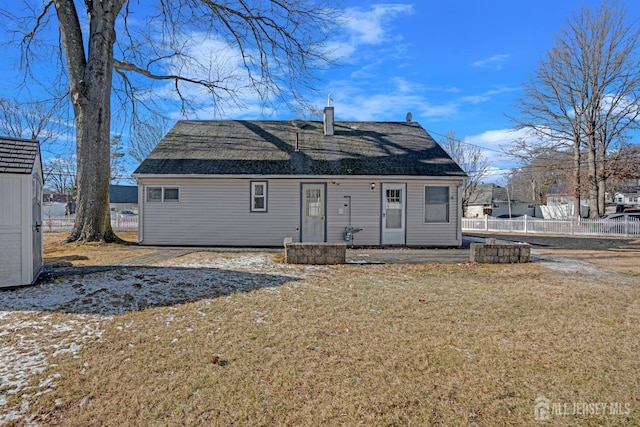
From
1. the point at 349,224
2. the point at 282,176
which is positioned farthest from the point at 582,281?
the point at 282,176

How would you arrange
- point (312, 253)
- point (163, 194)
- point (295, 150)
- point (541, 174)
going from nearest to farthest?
point (312, 253) < point (163, 194) < point (295, 150) < point (541, 174)

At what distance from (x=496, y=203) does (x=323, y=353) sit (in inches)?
1740

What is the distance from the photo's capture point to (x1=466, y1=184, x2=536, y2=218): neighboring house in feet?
137

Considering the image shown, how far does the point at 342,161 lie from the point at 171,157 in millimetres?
6393

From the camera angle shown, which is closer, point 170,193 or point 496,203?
point 170,193

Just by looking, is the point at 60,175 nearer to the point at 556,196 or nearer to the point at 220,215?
the point at 220,215

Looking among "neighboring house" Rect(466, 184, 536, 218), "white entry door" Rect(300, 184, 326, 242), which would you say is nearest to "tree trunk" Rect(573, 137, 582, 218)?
"neighboring house" Rect(466, 184, 536, 218)

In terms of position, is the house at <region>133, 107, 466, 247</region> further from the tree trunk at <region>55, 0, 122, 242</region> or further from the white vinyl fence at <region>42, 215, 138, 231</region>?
the white vinyl fence at <region>42, 215, 138, 231</region>

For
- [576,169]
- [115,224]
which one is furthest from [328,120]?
[576,169]

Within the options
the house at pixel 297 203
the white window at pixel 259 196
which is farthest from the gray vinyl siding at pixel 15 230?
the white window at pixel 259 196

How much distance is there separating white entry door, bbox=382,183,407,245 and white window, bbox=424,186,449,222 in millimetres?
819

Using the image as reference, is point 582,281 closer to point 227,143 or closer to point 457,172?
point 457,172

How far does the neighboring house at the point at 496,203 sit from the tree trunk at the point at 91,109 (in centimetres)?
3993

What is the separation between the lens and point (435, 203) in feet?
41.5
